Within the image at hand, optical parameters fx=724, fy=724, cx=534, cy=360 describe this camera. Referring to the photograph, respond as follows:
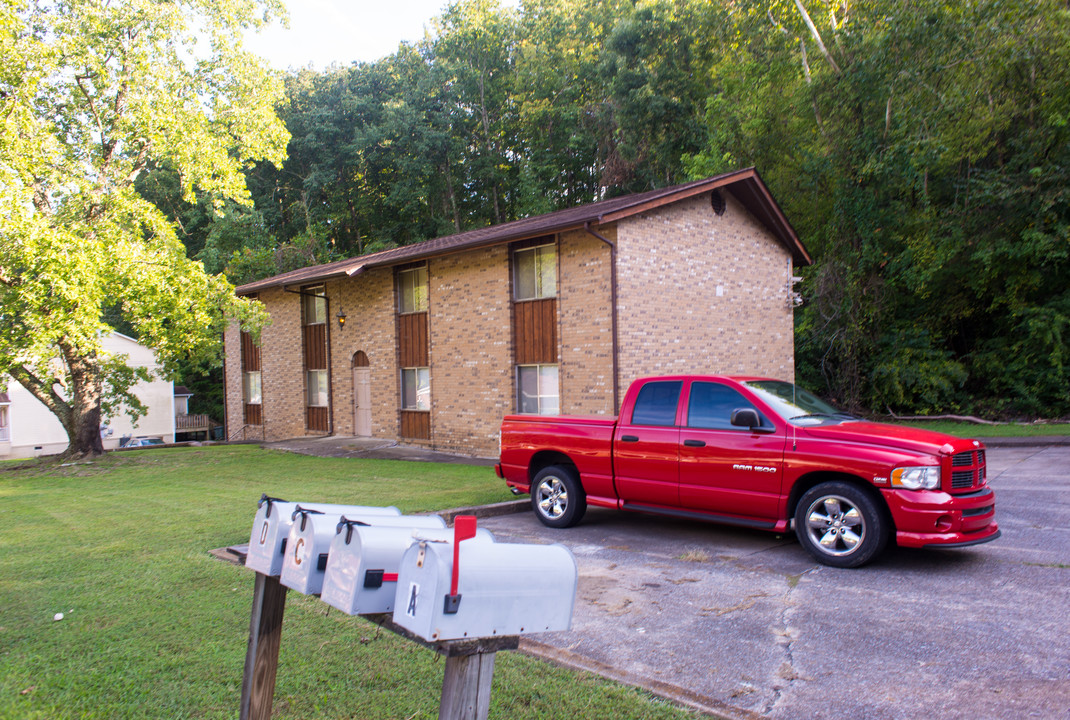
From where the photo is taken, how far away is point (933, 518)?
20.1ft

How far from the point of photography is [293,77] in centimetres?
5019

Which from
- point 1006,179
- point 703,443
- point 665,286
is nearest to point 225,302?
point 665,286

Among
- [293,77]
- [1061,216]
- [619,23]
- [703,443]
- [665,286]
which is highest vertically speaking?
[293,77]

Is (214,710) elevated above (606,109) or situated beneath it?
situated beneath

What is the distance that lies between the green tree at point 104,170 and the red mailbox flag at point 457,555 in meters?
14.6

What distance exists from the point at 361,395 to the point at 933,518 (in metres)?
18.0

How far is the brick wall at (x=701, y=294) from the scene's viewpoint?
15.2m

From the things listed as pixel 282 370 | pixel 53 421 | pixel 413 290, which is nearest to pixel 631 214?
pixel 413 290

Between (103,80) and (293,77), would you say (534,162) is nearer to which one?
(293,77)

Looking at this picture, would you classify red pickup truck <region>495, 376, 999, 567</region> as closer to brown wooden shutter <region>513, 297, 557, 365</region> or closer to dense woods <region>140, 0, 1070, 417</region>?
brown wooden shutter <region>513, 297, 557, 365</region>

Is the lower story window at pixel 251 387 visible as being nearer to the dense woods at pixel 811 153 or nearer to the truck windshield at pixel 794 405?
the dense woods at pixel 811 153

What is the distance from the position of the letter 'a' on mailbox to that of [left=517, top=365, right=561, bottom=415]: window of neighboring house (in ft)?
42.2

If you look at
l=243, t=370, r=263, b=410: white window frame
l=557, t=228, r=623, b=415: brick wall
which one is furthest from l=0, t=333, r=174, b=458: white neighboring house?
l=557, t=228, r=623, b=415: brick wall

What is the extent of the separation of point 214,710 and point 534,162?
1523 inches
